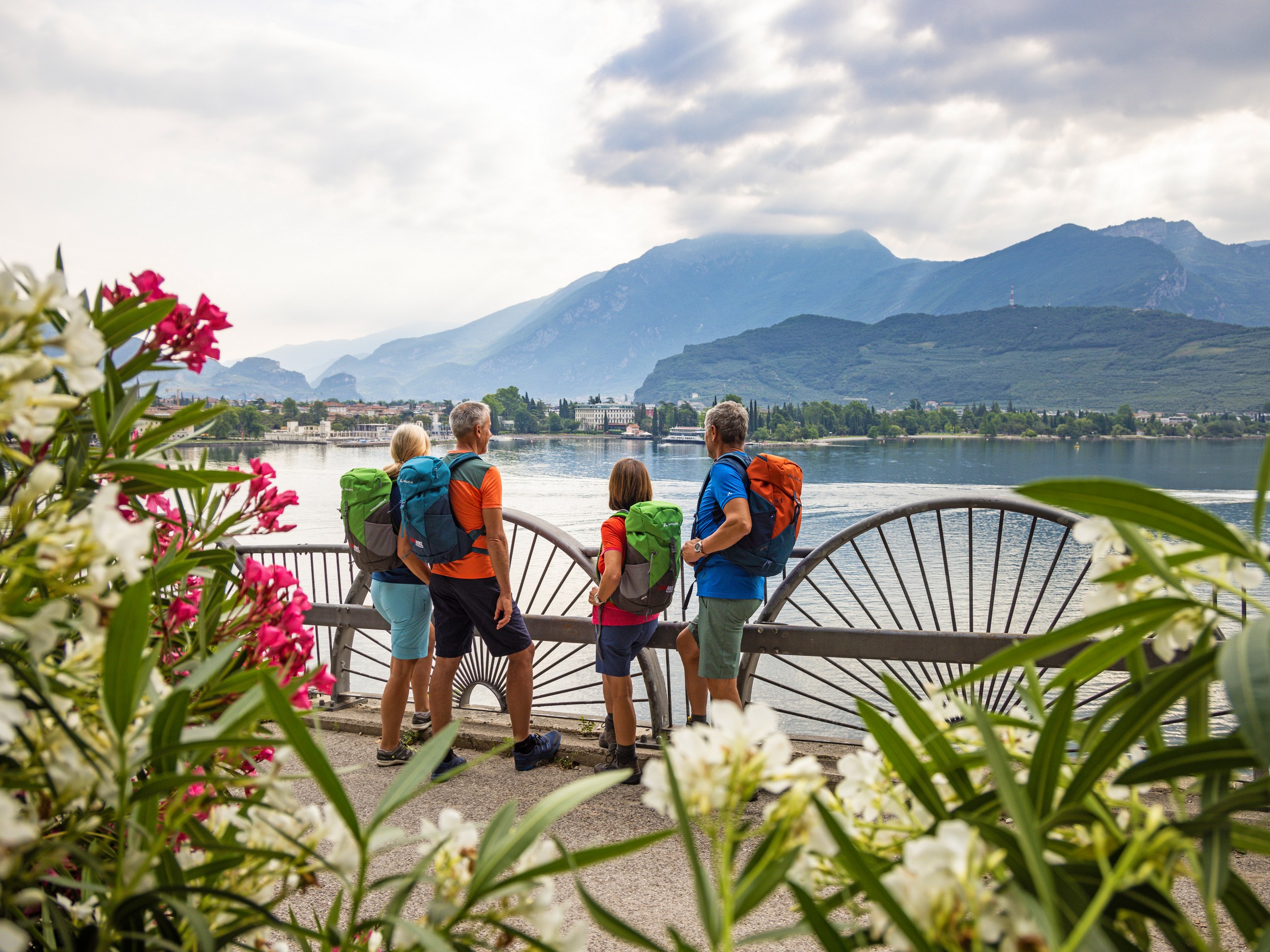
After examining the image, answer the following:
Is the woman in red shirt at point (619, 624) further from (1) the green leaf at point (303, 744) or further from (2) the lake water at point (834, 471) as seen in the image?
(1) the green leaf at point (303, 744)

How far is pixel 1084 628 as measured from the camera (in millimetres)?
679

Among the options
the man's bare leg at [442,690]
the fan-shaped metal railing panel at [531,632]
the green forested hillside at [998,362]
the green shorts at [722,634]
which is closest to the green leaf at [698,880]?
the fan-shaped metal railing panel at [531,632]

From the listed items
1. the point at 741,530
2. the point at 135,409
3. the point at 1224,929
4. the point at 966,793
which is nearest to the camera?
the point at 966,793

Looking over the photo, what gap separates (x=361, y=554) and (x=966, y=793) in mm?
3659

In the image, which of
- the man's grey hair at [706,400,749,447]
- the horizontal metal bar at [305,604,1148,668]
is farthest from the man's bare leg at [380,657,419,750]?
the man's grey hair at [706,400,749,447]

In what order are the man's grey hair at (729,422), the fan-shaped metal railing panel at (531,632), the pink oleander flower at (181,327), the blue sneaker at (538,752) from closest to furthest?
the pink oleander flower at (181,327)
the man's grey hair at (729,422)
the blue sneaker at (538,752)
the fan-shaped metal railing panel at (531,632)

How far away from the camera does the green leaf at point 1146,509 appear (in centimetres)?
62

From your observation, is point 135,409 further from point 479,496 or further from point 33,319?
point 479,496

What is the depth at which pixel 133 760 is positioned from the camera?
24.8 inches

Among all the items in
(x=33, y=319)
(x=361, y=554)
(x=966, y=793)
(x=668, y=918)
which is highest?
(x=33, y=319)

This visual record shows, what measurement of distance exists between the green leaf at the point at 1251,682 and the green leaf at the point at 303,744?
0.64 m

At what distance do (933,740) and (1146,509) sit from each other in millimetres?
279

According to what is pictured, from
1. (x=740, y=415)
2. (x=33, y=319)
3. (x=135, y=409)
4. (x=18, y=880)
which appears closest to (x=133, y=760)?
(x=18, y=880)

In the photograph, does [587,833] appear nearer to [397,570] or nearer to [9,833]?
[397,570]
